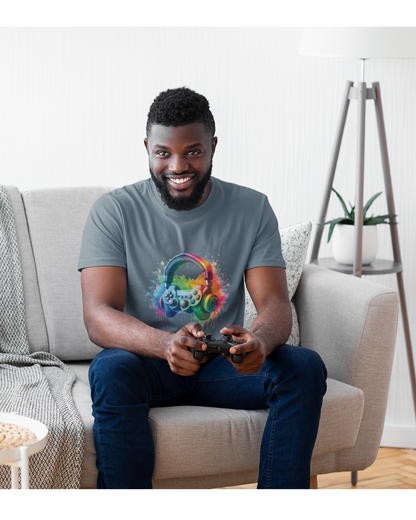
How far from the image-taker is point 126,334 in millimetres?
1426

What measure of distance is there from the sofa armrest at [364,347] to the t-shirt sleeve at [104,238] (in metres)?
0.60

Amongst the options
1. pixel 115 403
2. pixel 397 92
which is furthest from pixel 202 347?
pixel 397 92

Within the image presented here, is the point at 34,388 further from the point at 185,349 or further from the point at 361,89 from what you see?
the point at 361,89

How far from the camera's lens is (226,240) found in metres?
1.61

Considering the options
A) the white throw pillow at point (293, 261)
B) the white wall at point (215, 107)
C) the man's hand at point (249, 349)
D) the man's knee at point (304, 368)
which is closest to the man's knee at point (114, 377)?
the man's hand at point (249, 349)

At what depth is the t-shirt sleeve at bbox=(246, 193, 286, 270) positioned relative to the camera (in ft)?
5.25

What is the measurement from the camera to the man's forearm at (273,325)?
1.43 meters

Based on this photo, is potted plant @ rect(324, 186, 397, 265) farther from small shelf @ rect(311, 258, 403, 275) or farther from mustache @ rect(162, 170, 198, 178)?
mustache @ rect(162, 170, 198, 178)

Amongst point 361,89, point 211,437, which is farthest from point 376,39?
point 211,437

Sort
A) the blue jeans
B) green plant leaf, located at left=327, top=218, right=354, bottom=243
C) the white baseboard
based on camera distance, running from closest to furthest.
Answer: the blue jeans < green plant leaf, located at left=327, top=218, right=354, bottom=243 < the white baseboard

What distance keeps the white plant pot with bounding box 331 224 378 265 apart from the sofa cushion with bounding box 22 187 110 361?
83 centimetres

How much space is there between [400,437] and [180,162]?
1489 millimetres

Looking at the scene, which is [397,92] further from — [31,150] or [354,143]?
[31,150]

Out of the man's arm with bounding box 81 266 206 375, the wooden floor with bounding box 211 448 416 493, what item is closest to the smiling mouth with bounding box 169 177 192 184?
the man's arm with bounding box 81 266 206 375
